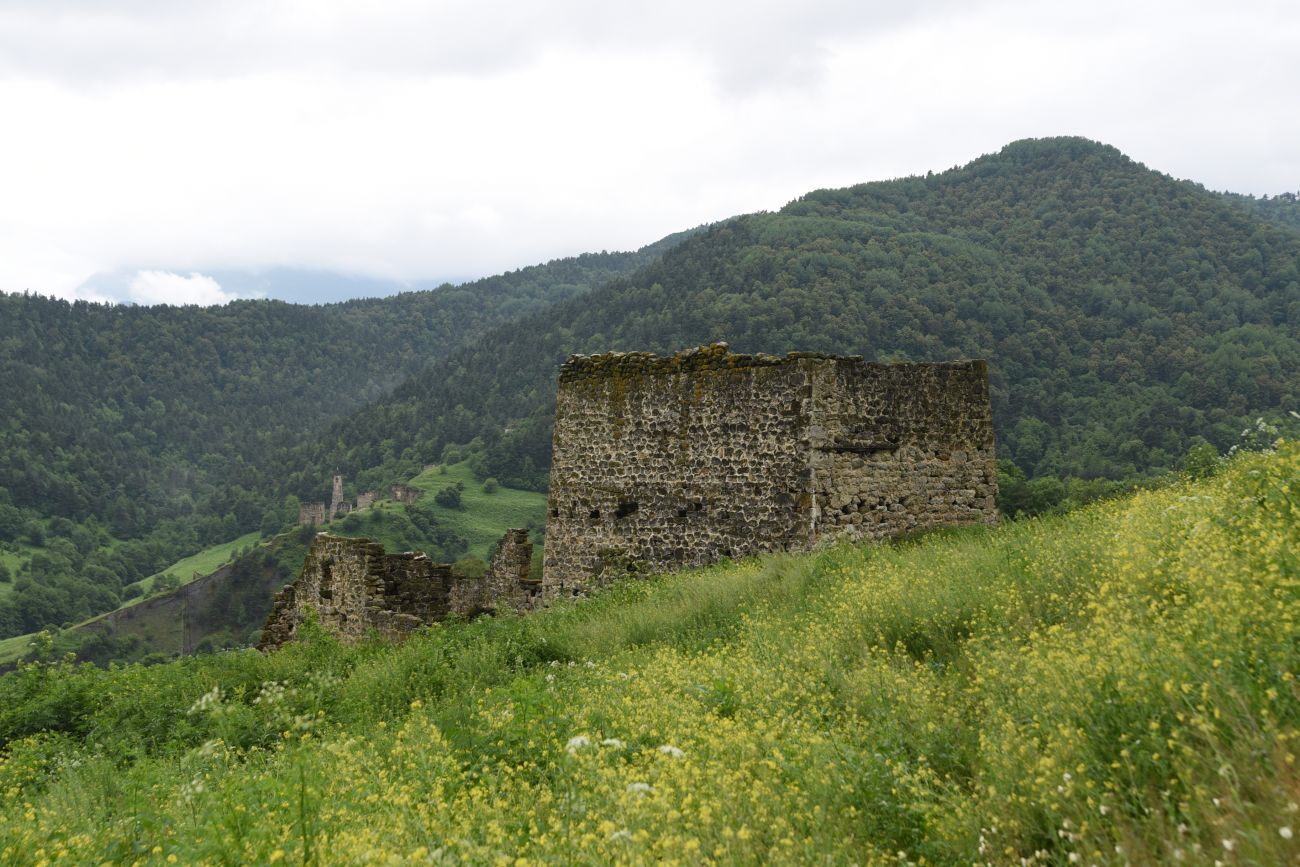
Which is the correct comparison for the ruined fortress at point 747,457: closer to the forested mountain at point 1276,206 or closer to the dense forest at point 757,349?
the dense forest at point 757,349

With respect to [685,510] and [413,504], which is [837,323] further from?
[685,510]

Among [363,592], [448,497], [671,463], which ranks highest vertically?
[671,463]

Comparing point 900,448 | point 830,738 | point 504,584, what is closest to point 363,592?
point 504,584

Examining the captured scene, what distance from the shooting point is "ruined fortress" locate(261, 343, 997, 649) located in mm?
11375

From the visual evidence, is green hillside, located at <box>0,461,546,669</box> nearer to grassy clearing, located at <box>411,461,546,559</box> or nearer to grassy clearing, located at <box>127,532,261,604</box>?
grassy clearing, located at <box>411,461,546,559</box>

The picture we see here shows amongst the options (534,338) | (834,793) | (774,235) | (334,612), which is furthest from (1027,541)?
(534,338)

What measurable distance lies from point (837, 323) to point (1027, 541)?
6578cm

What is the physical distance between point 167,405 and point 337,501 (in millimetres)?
73647

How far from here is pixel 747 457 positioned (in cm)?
1166

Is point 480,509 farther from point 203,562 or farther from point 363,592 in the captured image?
point 363,592

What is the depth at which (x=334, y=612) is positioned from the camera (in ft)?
46.8

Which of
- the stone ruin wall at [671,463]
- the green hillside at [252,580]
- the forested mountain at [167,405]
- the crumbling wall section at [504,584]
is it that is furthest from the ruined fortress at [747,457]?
the forested mountain at [167,405]

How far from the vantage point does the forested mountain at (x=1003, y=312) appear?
58.8 metres

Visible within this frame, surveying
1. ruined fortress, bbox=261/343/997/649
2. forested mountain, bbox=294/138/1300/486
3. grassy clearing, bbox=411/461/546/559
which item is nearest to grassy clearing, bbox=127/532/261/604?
forested mountain, bbox=294/138/1300/486
